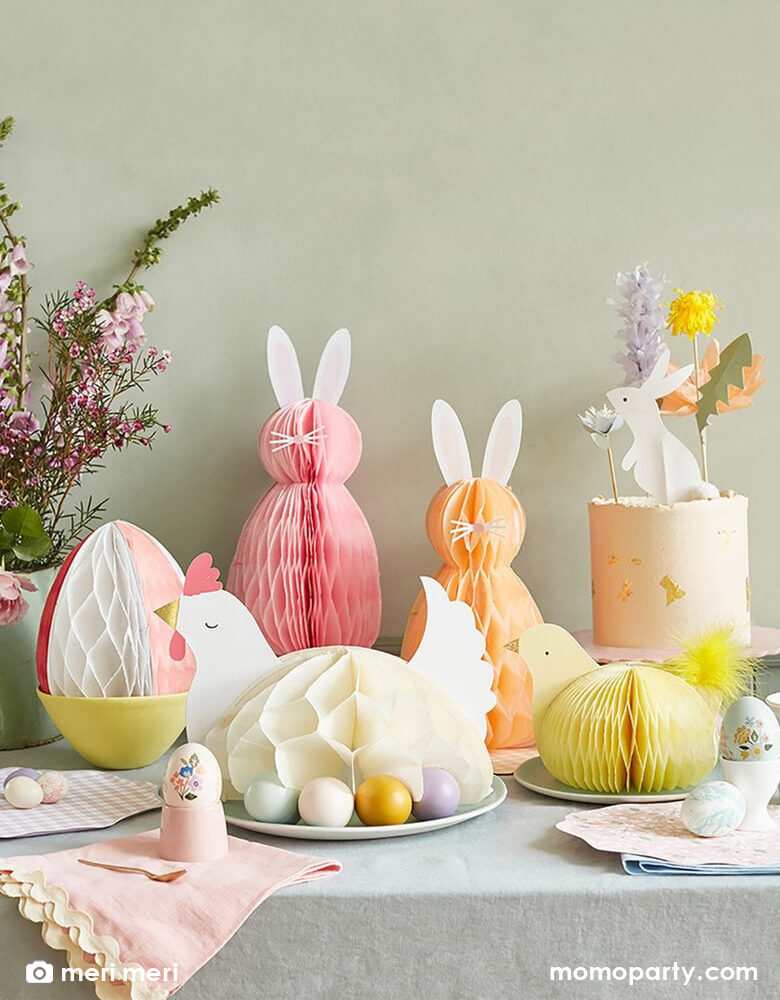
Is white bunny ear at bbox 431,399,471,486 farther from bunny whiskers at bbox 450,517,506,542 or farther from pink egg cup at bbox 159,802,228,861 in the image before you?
pink egg cup at bbox 159,802,228,861

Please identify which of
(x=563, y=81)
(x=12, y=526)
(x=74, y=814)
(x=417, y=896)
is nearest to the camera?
(x=417, y=896)

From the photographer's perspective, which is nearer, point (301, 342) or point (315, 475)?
point (315, 475)

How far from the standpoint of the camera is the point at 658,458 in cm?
121

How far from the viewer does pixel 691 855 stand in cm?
84

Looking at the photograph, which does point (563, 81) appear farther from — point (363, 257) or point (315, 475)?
point (315, 475)

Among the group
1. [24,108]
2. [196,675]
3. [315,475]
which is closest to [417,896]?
[196,675]

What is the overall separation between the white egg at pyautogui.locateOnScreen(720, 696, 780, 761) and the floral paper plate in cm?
6

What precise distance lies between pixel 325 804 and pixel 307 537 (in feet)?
1.33

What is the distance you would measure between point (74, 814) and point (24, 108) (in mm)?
845

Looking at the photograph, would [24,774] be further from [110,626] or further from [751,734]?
[751,734]

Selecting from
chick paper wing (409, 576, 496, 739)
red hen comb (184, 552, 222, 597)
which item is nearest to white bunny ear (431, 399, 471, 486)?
chick paper wing (409, 576, 496, 739)

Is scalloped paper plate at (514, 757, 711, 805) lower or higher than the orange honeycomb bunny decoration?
lower

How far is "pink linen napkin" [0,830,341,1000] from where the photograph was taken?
751mm

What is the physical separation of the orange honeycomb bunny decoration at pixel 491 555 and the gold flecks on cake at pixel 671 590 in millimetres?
134
